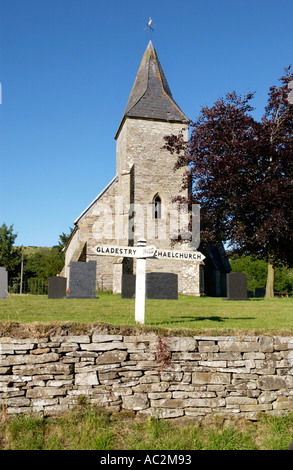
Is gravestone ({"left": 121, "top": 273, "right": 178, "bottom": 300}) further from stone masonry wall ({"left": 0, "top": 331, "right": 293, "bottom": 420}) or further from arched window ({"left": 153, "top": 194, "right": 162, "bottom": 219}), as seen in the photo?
arched window ({"left": 153, "top": 194, "right": 162, "bottom": 219})

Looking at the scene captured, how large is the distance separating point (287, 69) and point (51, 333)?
59.7 feet

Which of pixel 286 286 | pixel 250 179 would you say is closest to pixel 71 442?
pixel 250 179

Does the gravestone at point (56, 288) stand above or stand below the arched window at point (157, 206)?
below

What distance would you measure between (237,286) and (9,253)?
30.6 metres

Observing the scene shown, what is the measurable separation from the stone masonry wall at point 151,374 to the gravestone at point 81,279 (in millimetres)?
8300

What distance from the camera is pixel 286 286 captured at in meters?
49.7

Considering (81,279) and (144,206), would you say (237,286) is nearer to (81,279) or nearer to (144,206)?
(81,279)

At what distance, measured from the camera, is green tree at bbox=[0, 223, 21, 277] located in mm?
37562

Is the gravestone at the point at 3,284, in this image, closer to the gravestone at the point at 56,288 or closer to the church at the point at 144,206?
the gravestone at the point at 56,288

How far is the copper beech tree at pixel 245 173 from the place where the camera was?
55.5 feet

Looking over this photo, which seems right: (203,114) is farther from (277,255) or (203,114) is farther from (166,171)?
(277,255)

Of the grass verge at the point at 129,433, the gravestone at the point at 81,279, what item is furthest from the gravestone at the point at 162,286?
the grass verge at the point at 129,433

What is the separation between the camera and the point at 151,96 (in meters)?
24.9

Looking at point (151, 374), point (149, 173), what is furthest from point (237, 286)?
point (149, 173)
